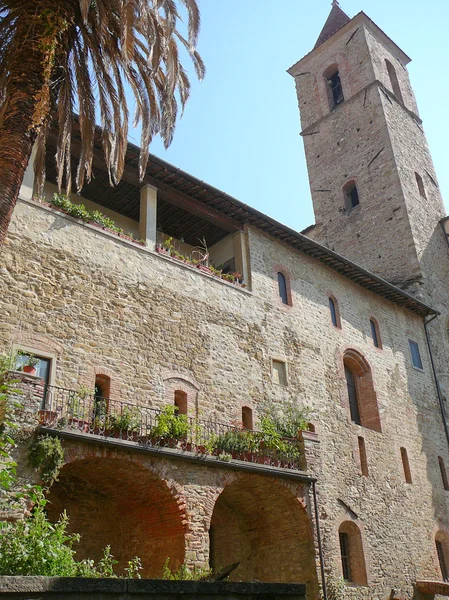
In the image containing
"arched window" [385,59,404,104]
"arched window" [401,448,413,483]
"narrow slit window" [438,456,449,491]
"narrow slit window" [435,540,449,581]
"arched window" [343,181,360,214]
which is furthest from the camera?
"arched window" [385,59,404,104]

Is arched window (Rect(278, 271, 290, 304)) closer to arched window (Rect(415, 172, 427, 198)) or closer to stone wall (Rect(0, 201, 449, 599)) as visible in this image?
stone wall (Rect(0, 201, 449, 599))

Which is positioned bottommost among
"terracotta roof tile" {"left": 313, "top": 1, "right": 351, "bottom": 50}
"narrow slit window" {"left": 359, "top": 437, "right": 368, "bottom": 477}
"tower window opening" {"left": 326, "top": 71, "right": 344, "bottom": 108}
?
"narrow slit window" {"left": 359, "top": 437, "right": 368, "bottom": 477}

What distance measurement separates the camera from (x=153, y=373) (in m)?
15.2

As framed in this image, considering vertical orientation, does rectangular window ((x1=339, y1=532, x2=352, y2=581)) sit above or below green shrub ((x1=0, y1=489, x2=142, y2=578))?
above

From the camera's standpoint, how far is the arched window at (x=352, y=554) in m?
17.4

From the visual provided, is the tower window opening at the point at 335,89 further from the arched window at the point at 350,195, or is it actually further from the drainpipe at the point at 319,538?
the drainpipe at the point at 319,538

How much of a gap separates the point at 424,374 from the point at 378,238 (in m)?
7.23

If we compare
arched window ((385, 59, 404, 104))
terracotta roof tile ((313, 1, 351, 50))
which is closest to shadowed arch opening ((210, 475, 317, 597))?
arched window ((385, 59, 404, 104))

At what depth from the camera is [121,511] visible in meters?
14.1

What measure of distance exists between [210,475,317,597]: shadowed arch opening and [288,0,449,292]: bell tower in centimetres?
1404

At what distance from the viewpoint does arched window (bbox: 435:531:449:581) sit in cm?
2095

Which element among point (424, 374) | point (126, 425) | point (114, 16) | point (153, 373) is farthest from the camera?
point (424, 374)

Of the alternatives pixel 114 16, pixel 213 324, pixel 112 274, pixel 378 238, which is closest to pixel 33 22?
pixel 114 16

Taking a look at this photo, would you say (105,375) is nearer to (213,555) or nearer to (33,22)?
(213,555)
